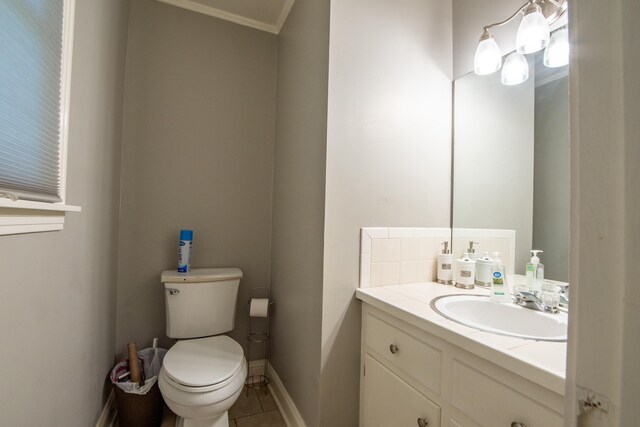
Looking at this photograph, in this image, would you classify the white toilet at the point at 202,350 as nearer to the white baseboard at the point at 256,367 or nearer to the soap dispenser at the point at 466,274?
the white baseboard at the point at 256,367

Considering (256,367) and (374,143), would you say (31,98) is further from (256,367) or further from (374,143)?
(256,367)

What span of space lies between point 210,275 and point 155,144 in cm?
89

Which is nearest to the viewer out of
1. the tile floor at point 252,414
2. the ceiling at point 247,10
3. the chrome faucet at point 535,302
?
the chrome faucet at point 535,302

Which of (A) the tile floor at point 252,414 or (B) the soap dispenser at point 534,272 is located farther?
(A) the tile floor at point 252,414

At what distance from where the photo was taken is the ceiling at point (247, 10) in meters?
1.79

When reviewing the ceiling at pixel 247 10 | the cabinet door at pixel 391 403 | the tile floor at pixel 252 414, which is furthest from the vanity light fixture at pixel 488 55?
the tile floor at pixel 252 414

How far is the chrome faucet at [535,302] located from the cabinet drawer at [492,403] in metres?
0.45

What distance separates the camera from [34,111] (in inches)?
27.6

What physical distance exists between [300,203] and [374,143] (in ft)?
1.61

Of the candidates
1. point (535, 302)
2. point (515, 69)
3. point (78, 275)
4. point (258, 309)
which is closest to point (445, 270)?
point (535, 302)

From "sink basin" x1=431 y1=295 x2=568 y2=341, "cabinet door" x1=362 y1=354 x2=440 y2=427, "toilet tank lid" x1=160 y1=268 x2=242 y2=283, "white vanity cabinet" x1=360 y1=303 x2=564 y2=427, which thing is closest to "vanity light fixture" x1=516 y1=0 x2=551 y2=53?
"sink basin" x1=431 y1=295 x2=568 y2=341

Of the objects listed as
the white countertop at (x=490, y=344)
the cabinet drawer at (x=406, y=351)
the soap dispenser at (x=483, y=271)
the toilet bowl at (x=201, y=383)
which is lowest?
the toilet bowl at (x=201, y=383)

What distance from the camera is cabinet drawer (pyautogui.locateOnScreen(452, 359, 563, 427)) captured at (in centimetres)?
64

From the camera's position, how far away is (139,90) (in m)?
1.69
